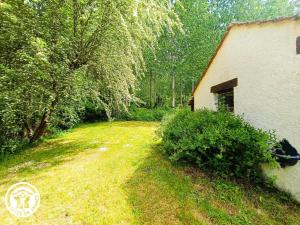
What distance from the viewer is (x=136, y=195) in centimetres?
459

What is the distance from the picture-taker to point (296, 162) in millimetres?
4641

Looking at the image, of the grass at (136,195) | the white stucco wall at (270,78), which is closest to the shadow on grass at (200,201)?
the grass at (136,195)

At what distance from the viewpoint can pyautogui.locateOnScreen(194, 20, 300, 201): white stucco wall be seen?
4672 mm

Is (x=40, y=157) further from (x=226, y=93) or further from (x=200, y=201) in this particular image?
(x=226, y=93)

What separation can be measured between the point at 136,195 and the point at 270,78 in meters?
3.80

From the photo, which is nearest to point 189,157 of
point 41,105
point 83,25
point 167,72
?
point 41,105

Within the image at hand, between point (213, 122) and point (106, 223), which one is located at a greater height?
point (213, 122)

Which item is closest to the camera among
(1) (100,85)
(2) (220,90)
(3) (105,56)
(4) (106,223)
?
(4) (106,223)

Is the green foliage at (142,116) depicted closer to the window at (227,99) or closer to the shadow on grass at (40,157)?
the shadow on grass at (40,157)

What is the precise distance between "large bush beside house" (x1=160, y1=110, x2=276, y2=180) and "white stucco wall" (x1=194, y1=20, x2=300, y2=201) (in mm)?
391

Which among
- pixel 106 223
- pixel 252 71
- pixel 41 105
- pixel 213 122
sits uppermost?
pixel 252 71

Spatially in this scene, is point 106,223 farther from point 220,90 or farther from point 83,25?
point 83,25

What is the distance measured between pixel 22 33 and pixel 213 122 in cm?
589

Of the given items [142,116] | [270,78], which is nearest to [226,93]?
[270,78]
